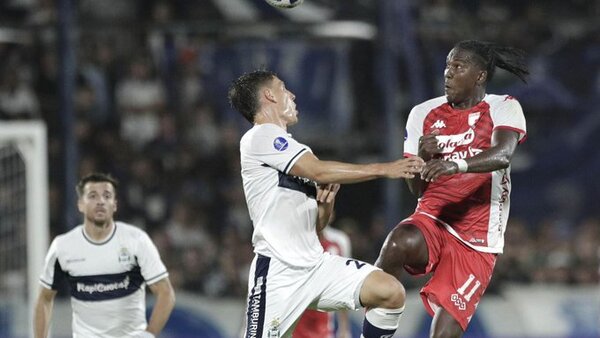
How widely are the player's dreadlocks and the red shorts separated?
871mm

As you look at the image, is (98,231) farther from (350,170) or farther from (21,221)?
(21,221)

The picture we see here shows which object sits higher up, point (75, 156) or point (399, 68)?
point (399, 68)

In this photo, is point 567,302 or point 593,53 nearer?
point 567,302

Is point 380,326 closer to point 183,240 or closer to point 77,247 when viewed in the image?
point 77,247

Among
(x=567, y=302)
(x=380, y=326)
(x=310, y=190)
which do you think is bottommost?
(x=567, y=302)

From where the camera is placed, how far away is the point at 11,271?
10203 millimetres

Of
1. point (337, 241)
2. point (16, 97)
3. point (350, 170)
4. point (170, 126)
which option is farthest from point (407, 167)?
point (16, 97)

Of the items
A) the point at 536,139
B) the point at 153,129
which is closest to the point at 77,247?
the point at 153,129

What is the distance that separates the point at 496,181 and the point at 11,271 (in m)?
5.43

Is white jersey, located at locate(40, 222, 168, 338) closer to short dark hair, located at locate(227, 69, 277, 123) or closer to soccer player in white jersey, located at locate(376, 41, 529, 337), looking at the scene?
short dark hair, located at locate(227, 69, 277, 123)

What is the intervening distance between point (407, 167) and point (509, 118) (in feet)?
2.74

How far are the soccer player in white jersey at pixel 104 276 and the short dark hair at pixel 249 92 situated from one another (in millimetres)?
1444

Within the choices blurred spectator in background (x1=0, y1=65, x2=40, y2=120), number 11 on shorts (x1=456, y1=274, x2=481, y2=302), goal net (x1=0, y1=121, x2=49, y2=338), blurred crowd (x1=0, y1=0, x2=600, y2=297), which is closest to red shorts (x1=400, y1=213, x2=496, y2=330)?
number 11 on shorts (x1=456, y1=274, x2=481, y2=302)

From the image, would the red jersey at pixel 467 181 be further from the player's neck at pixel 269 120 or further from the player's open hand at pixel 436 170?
the player's neck at pixel 269 120
